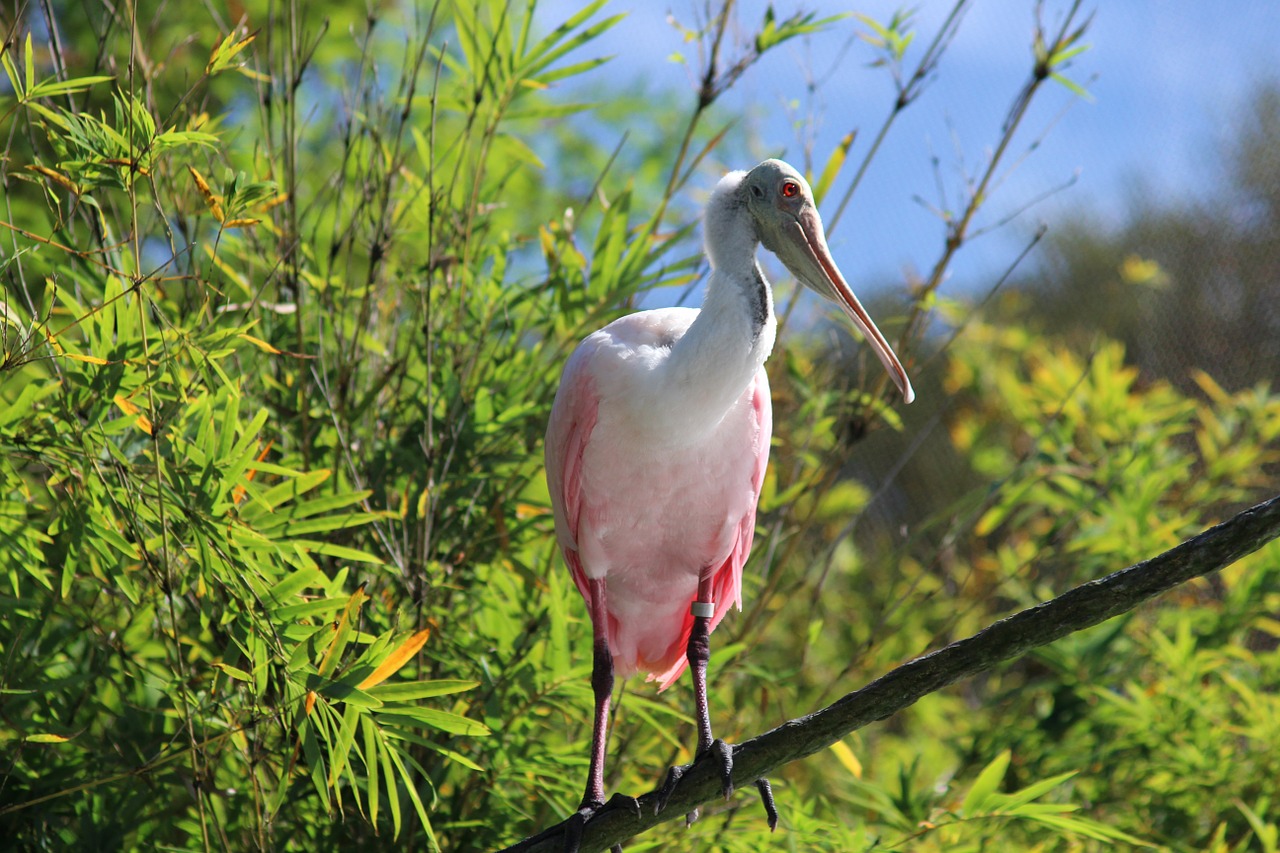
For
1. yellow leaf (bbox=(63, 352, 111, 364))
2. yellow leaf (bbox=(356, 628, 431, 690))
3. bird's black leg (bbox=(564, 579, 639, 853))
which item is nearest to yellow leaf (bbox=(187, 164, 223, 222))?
yellow leaf (bbox=(63, 352, 111, 364))

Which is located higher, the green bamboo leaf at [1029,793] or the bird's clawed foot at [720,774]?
the bird's clawed foot at [720,774]

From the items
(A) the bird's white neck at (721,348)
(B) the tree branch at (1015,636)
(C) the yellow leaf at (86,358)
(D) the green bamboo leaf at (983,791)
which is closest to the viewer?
(B) the tree branch at (1015,636)

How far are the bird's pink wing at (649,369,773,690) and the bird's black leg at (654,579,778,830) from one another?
0.04 meters

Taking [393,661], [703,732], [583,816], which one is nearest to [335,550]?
[393,661]

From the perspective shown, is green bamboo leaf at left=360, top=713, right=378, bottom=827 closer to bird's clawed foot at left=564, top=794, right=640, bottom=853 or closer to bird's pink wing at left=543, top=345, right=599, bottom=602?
bird's clawed foot at left=564, top=794, right=640, bottom=853

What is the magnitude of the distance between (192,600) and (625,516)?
90cm

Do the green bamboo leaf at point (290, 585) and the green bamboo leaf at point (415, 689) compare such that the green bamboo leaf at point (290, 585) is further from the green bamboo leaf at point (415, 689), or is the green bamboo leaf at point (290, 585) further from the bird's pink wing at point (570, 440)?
the bird's pink wing at point (570, 440)

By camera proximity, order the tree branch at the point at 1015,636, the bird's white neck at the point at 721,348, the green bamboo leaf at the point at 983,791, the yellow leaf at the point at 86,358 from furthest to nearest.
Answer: the green bamboo leaf at the point at 983,791
the bird's white neck at the point at 721,348
the yellow leaf at the point at 86,358
the tree branch at the point at 1015,636

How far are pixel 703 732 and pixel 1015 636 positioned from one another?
749 millimetres

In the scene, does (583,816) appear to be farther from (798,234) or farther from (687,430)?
(798,234)

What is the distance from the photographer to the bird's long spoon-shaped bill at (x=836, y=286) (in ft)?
7.34

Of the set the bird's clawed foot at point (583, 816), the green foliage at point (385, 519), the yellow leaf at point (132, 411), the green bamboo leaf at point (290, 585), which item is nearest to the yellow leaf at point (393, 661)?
the green foliage at point (385, 519)

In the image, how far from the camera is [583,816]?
2039 mm

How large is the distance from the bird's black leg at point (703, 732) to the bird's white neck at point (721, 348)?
0.45 metres
